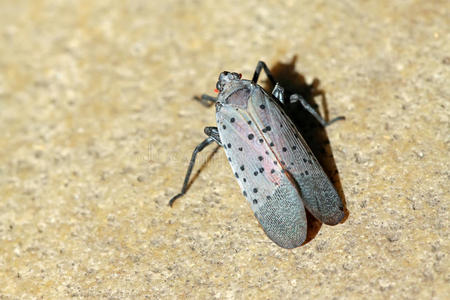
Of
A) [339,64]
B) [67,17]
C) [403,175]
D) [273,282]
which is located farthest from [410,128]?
[67,17]

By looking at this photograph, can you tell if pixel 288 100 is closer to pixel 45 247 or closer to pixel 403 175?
pixel 403 175

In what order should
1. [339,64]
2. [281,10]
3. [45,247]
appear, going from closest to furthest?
[45,247] → [339,64] → [281,10]

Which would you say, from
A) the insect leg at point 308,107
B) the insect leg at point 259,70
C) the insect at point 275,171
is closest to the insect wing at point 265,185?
the insect at point 275,171

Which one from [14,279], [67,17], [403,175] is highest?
[403,175]

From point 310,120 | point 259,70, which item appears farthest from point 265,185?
point 259,70

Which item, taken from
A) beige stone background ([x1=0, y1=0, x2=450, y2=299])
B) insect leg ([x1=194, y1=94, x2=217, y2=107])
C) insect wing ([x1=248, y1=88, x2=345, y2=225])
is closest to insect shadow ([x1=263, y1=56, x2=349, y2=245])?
beige stone background ([x1=0, y1=0, x2=450, y2=299])

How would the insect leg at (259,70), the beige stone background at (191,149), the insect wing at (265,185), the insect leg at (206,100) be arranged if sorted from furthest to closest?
the insect leg at (206,100) → the insect leg at (259,70) → the beige stone background at (191,149) → the insect wing at (265,185)

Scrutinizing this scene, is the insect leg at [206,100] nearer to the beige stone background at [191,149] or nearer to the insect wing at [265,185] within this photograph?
the beige stone background at [191,149]
